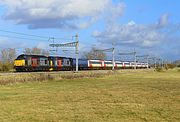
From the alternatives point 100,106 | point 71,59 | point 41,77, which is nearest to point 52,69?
point 71,59

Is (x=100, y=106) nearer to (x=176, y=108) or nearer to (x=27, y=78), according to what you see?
(x=176, y=108)

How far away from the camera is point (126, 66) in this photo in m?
114

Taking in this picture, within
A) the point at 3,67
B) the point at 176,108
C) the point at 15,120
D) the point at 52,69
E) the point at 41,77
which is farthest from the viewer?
the point at 3,67

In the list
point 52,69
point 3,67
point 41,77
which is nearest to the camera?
point 41,77

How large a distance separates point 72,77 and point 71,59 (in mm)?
26882

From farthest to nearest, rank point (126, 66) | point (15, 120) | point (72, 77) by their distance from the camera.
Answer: point (126, 66), point (72, 77), point (15, 120)

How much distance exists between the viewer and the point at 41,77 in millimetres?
40438

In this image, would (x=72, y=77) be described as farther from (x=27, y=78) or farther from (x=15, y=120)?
(x=15, y=120)

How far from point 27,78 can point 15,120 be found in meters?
25.5

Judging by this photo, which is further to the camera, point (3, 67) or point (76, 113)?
point (3, 67)

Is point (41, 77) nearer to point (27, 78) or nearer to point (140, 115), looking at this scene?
point (27, 78)

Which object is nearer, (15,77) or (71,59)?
(15,77)

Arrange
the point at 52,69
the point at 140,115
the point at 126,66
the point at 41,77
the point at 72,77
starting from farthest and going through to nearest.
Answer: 1. the point at 126,66
2. the point at 52,69
3. the point at 72,77
4. the point at 41,77
5. the point at 140,115

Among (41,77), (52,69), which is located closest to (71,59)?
(52,69)
